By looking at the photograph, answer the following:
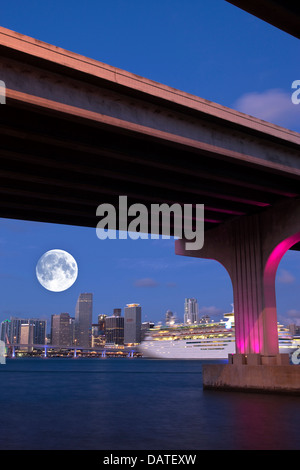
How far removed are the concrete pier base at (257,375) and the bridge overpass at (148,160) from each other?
1.44 ft

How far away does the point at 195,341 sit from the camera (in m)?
128

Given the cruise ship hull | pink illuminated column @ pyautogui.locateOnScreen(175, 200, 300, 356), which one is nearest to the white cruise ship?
the cruise ship hull

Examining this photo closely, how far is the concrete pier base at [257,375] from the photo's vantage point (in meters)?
26.4

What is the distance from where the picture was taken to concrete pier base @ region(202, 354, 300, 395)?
86.5 feet

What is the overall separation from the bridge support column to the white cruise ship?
265 feet

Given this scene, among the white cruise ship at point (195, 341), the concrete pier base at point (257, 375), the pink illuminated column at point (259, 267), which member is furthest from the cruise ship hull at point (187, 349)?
the concrete pier base at point (257, 375)

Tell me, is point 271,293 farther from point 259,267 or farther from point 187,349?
point 187,349

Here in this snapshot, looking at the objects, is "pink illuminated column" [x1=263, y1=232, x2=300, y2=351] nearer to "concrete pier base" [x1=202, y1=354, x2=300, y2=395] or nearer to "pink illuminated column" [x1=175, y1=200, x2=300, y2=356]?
"pink illuminated column" [x1=175, y1=200, x2=300, y2=356]

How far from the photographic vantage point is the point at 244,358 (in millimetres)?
29016

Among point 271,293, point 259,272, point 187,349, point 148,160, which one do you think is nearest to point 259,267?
point 259,272

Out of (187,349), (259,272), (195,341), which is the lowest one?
(187,349)

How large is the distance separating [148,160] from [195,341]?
370 feet

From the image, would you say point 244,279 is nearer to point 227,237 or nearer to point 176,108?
point 227,237

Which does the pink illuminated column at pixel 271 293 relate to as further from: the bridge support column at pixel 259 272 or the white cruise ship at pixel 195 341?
the white cruise ship at pixel 195 341
